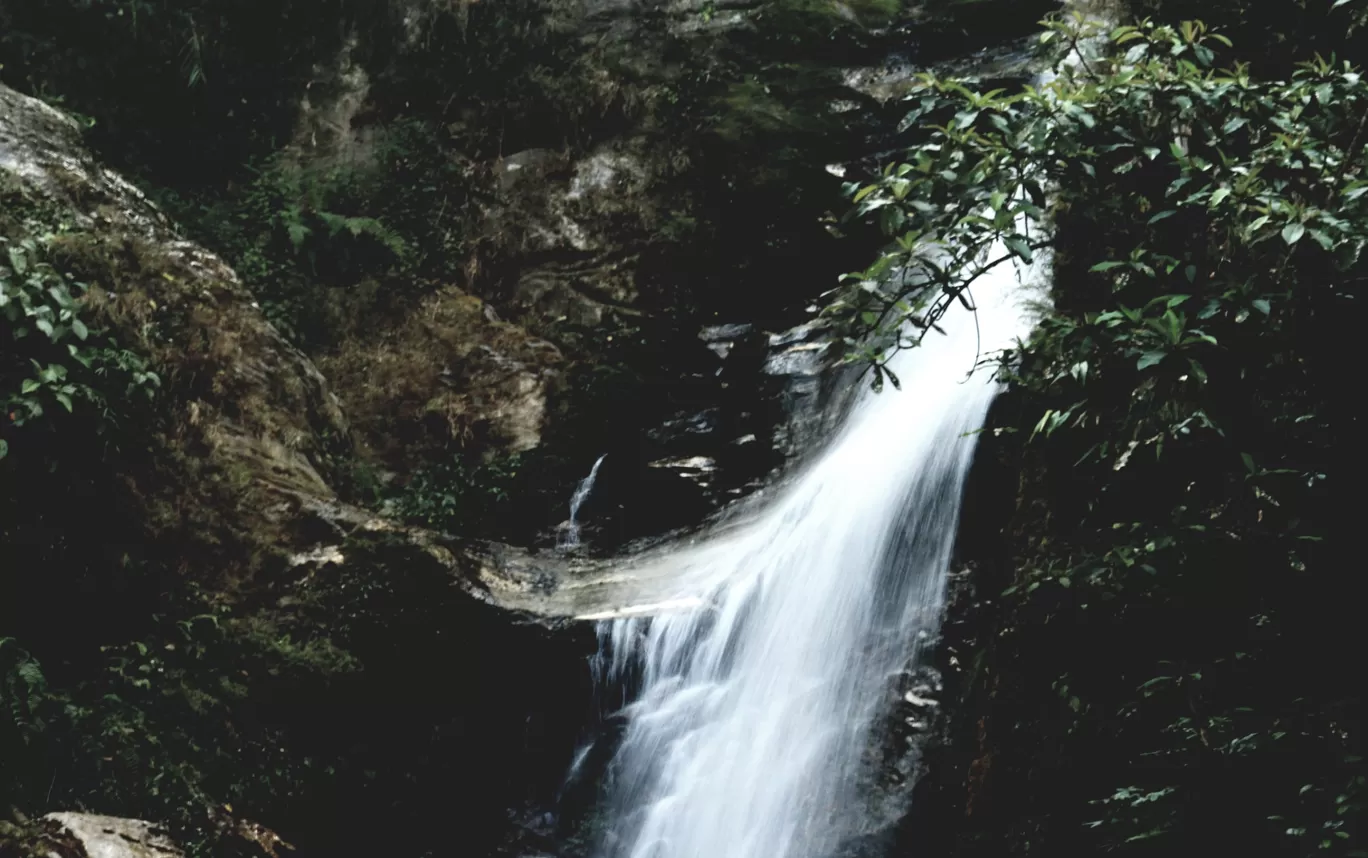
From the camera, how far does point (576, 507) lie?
8.15m

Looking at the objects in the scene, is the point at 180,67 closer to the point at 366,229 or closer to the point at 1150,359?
the point at 366,229

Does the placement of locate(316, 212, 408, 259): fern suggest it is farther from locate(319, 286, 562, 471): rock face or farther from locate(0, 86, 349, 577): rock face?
locate(0, 86, 349, 577): rock face

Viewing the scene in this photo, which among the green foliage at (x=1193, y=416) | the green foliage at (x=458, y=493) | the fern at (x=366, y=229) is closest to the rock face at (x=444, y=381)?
the green foliage at (x=458, y=493)

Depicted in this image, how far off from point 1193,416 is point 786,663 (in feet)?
9.45

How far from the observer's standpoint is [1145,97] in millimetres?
4113

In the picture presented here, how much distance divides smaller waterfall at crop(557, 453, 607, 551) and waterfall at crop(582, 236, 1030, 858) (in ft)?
3.69

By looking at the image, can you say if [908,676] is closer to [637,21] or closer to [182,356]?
[182,356]

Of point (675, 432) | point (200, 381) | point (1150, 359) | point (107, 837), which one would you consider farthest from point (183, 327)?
point (1150, 359)

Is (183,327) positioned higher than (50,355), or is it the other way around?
(183,327)

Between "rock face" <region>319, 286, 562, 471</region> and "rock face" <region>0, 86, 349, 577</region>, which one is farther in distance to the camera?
"rock face" <region>319, 286, 562, 471</region>

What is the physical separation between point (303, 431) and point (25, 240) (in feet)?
6.45

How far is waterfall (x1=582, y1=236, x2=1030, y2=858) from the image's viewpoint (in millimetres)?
5754

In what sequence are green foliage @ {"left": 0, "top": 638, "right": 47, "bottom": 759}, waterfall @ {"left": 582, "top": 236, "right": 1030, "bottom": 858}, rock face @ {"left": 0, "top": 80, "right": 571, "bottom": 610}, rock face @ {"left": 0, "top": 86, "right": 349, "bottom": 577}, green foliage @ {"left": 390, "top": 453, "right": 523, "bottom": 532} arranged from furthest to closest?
green foliage @ {"left": 390, "top": 453, "right": 523, "bottom": 532} < rock face @ {"left": 0, "top": 86, "right": 349, "bottom": 577} < rock face @ {"left": 0, "top": 80, "right": 571, "bottom": 610} < waterfall @ {"left": 582, "top": 236, "right": 1030, "bottom": 858} < green foliage @ {"left": 0, "top": 638, "right": 47, "bottom": 759}

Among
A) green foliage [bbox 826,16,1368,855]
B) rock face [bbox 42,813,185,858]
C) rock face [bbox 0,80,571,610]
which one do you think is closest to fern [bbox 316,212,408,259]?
rock face [bbox 0,80,571,610]
